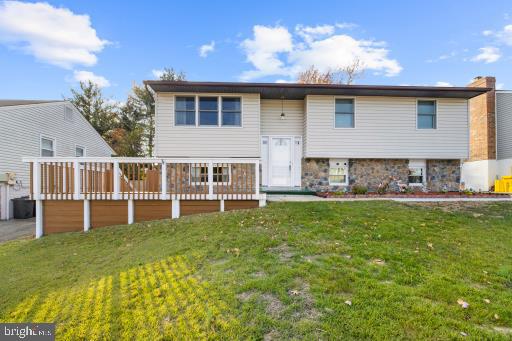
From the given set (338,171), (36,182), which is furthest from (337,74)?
(36,182)

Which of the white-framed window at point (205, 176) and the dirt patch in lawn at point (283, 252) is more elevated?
the white-framed window at point (205, 176)

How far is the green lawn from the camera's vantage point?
2.07 meters

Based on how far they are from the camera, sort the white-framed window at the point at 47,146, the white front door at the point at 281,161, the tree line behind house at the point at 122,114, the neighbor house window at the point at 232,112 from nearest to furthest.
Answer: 1. the neighbor house window at the point at 232,112
2. the white front door at the point at 281,161
3. the white-framed window at the point at 47,146
4. the tree line behind house at the point at 122,114

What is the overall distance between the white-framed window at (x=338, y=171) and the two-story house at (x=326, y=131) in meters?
0.04

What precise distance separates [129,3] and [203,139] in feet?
26.8

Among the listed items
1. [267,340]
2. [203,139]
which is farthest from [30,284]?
[203,139]

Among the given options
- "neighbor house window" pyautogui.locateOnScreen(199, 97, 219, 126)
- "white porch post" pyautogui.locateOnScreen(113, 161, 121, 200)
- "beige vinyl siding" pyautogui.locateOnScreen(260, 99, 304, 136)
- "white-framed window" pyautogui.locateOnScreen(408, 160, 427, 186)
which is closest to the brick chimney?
"white-framed window" pyautogui.locateOnScreen(408, 160, 427, 186)

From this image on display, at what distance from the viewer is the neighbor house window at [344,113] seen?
391 inches

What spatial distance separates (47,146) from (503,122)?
2261 cm

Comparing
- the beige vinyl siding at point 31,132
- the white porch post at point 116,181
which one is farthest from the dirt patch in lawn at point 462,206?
the beige vinyl siding at point 31,132

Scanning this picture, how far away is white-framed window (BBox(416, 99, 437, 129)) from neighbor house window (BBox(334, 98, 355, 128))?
2.72 m

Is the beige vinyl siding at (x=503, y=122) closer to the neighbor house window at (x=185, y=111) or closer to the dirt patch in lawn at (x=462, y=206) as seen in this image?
the dirt patch in lawn at (x=462, y=206)

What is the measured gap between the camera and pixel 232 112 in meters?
9.59

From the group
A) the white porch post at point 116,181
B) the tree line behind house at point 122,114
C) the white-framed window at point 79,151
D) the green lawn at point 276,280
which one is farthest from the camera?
the tree line behind house at point 122,114
